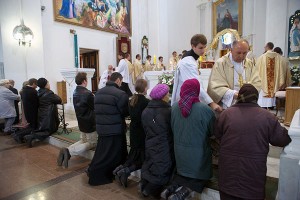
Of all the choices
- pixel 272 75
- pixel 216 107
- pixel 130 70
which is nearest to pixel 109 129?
pixel 216 107

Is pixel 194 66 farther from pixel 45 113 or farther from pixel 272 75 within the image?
pixel 272 75

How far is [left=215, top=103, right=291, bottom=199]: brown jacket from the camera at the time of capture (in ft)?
6.52

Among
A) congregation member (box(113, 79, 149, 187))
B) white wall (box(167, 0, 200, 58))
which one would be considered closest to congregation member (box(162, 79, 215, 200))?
congregation member (box(113, 79, 149, 187))

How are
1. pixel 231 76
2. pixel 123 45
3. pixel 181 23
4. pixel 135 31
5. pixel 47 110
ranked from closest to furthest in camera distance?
pixel 231 76 < pixel 47 110 < pixel 123 45 < pixel 135 31 < pixel 181 23

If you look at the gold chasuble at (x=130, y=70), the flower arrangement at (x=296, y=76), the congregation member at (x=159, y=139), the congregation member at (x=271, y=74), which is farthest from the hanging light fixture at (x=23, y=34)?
the flower arrangement at (x=296, y=76)

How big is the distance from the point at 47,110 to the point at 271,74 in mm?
5587

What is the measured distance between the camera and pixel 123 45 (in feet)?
42.0

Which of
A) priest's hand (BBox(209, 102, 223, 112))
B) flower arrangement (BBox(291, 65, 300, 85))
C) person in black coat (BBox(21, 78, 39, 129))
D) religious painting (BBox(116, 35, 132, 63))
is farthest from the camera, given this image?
religious painting (BBox(116, 35, 132, 63))

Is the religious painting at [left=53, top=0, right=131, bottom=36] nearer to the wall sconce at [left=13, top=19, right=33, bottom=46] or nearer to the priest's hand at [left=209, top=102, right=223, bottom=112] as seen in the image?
the wall sconce at [left=13, top=19, right=33, bottom=46]

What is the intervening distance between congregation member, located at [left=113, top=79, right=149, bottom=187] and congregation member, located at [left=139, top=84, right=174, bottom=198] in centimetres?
33

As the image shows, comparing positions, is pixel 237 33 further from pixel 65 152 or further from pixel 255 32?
pixel 65 152

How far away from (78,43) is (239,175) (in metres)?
10.2

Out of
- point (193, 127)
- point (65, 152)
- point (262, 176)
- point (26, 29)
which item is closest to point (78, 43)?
point (26, 29)

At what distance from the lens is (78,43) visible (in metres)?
10.9
